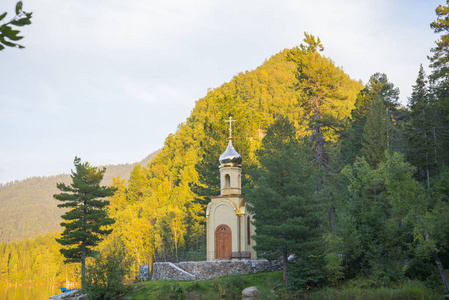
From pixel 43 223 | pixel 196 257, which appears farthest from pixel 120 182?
pixel 43 223

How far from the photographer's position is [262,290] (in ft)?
83.3

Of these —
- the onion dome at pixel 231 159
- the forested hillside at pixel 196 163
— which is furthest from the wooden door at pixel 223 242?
the forested hillside at pixel 196 163

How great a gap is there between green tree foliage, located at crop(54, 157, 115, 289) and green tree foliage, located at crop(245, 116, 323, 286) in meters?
11.3

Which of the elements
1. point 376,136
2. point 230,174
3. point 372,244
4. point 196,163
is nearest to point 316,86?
point 376,136

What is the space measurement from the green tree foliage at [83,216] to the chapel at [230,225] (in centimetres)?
742

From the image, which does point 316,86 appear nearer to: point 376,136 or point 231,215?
point 376,136

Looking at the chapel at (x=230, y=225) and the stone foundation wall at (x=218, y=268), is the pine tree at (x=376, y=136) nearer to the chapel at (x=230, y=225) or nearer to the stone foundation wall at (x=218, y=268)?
the chapel at (x=230, y=225)

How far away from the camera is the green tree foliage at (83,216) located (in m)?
30.5

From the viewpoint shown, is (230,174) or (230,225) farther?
(230,174)

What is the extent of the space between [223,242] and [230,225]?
1.32 m

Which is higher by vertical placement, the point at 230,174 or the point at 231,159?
the point at 231,159

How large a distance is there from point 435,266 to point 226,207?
579 inches

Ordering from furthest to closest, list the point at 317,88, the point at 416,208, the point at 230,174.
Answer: the point at 317,88, the point at 230,174, the point at 416,208

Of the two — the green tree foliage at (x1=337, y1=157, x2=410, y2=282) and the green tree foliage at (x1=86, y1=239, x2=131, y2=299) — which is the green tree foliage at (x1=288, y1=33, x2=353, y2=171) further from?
the green tree foliage at (x1=86, y1=239, x2=131, y2=299)
